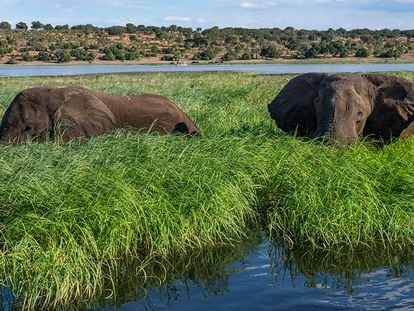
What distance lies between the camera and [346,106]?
9.90 metres

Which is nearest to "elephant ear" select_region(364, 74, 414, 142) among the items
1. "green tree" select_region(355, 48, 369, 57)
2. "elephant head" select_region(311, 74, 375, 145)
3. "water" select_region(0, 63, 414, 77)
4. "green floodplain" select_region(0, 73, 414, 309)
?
"elephant head" select_region(311, 74, 375, 145)

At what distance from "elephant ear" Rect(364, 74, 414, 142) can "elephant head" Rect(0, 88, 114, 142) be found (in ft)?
13.5

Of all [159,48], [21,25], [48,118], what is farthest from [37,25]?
[48,118]

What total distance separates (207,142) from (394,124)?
3.07 meters

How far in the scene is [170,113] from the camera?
11.5 m

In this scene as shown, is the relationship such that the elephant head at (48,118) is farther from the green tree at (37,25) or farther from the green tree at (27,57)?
the green tree at (37,25)

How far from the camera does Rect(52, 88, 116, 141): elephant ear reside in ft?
33.0

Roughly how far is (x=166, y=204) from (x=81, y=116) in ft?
11.4

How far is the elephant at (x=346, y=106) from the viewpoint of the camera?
9.82 m

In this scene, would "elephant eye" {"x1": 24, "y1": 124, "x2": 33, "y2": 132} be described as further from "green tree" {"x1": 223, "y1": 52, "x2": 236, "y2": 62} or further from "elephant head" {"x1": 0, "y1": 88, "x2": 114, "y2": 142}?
"green tree" {"x1": 223, "y1": 52, "x2": 236, "y2": 62}

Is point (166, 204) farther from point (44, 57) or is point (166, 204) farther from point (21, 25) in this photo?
point (21, 25)

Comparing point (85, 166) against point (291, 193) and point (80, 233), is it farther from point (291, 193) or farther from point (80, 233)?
point (291, 193)

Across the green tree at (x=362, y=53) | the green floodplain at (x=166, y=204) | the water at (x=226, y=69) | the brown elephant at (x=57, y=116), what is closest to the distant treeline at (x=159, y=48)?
the green tree at (x=362, y=53)

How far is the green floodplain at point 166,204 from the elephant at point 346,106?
510 millimetres
